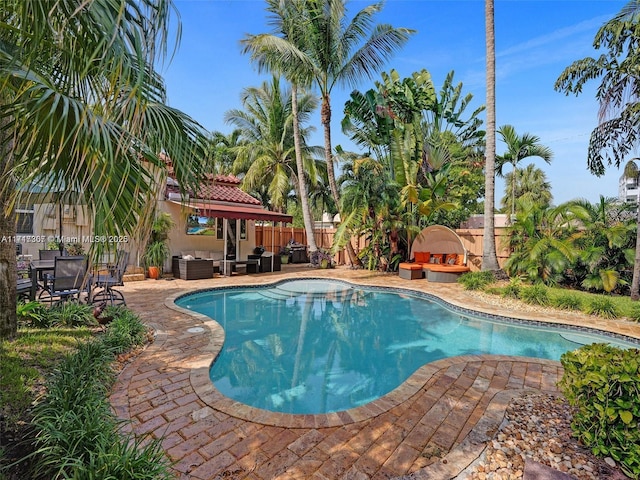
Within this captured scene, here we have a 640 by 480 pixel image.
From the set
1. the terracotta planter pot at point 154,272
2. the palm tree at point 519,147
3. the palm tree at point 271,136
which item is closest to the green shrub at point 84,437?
the terracotta planter pot at point 154,272

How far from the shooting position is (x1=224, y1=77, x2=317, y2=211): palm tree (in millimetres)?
23828

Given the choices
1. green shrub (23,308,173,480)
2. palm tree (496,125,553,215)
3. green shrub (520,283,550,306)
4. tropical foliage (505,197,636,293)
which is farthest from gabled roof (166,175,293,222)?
palm tree (496,125,553,215)

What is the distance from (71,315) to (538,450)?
8521 millimetres

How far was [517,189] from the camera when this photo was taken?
37875mm

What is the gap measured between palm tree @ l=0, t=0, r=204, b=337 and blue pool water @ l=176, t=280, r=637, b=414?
3927 mm

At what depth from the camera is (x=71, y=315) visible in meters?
7.00

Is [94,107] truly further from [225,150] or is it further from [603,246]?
[225,150]

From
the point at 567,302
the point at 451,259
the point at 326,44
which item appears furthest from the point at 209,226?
the point at 567,302

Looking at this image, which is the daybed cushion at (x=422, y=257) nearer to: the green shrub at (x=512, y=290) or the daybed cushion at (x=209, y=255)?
the green shrub at (x=512, y=290)

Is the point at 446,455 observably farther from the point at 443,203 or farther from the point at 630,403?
the point at 443,203

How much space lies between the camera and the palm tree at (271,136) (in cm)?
2383

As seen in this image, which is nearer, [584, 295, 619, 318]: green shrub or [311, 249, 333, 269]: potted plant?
[584, 295, 619, 318]: green shrub

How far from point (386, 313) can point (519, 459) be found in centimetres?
771

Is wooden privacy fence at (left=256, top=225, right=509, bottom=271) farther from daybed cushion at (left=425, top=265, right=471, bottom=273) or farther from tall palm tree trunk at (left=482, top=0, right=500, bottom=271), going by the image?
daybed cushion at (left=425, top=265, right=471, bottom=273)
